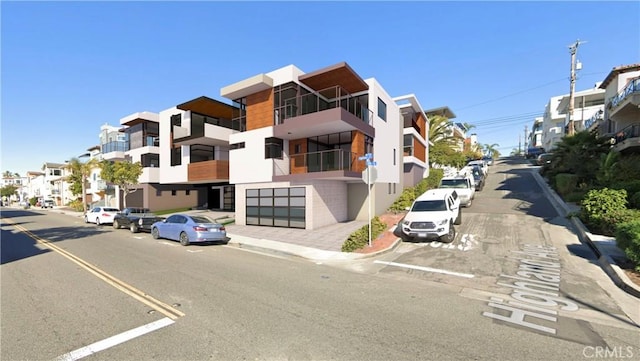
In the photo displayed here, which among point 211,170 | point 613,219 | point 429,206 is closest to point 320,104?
point 211,170

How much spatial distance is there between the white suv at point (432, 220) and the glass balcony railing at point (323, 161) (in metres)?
4.85

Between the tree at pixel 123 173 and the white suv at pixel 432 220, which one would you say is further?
the tree at pixel 123 173

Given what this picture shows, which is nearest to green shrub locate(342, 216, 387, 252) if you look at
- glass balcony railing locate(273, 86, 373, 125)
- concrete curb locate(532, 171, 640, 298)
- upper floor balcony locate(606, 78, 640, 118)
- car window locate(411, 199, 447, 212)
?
car window locate(411, 199, 447, 212)

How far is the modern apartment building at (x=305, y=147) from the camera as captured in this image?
16609mm

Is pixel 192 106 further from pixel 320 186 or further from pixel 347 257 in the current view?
pixel 347 257

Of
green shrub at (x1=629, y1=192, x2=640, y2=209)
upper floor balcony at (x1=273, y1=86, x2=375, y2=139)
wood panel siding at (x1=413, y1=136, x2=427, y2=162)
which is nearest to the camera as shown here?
green shrub at (x1=629, y1=192, x2=640, y2=209)

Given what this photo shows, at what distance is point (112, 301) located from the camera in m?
5.96

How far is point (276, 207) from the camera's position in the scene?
18.0 meters

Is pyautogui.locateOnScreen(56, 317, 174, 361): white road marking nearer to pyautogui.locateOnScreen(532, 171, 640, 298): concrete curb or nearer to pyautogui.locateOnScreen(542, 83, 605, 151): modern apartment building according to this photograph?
pyautogui.locateOnScreen(532, 171, 640, 298): concrete curb

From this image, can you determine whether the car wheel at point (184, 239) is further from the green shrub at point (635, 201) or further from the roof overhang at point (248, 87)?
the green shrub at point (635, 201)

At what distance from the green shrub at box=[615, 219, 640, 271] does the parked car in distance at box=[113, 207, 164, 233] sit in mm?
20922

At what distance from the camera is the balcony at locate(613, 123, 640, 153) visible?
1748 centimetres

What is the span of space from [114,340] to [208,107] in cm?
2247

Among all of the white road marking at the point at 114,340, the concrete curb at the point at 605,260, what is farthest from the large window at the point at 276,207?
the concrete curb at the point at 605,260
